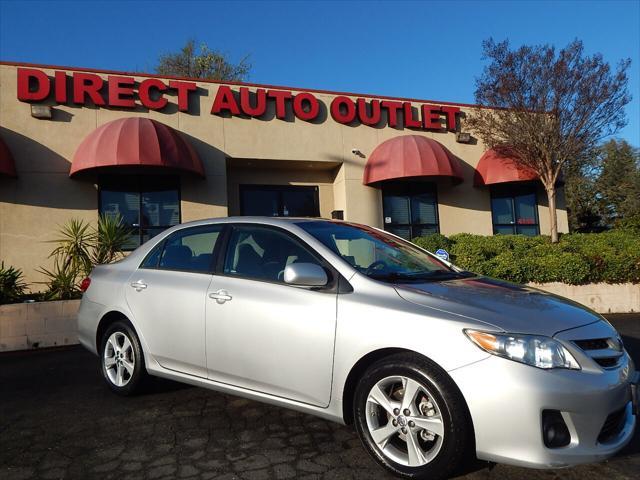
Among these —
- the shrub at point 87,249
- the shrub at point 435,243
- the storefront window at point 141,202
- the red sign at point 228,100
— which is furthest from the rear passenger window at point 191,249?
the red sign at point 228,100

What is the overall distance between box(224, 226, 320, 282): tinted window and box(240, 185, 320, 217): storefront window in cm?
942

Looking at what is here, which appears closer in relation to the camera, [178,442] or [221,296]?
[178,442]

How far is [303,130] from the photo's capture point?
1287 cm

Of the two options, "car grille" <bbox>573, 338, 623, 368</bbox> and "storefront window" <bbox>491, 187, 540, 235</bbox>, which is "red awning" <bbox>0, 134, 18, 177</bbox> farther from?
"storefront window" <bbox>491, 187, 540, 235</bbox>

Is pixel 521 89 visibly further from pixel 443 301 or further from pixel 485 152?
pixel 443 301

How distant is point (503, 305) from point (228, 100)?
35.4ft

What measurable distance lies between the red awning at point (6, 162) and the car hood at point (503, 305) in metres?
9.97

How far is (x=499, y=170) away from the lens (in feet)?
44.5

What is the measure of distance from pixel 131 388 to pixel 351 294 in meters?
2.38

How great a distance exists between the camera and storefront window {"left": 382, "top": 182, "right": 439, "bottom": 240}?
1369cm

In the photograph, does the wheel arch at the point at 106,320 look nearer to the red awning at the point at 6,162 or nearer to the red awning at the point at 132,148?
the red awning at the point at 132,148

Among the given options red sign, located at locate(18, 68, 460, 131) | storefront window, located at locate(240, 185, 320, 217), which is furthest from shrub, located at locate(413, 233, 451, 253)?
red sign, located at locate(18, 68, 460, 131)

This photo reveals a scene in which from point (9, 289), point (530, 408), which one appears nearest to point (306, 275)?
point (530, 408)

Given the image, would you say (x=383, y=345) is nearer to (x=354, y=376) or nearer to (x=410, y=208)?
(x=354, y=376)
